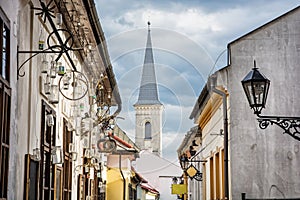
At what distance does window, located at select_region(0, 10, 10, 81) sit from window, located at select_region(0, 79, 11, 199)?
15cm

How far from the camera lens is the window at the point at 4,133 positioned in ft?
20.9

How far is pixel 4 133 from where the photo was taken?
6.58 m

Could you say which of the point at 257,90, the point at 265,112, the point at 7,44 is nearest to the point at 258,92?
the point at 257,90

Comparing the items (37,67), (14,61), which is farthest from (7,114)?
(37,67)

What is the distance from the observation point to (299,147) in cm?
1277

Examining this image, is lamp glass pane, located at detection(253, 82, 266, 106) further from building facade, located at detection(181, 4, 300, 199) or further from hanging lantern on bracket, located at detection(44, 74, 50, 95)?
building facade, located at detection(181, 4, 300, 199)

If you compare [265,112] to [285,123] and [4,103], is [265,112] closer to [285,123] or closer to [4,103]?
[285,123]

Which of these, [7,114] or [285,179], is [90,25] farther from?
[7,114]

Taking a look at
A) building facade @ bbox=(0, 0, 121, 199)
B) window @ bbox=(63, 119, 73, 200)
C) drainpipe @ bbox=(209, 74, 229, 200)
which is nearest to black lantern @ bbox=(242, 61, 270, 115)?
building facade @ bbox=(0, 0, 121, 199)

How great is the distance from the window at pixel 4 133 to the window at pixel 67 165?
523 centimetres

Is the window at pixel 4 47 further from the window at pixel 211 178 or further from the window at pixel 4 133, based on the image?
the window at pixel 211 178

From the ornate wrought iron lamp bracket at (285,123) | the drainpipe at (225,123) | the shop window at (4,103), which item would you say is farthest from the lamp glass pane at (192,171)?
the shop window at (4,103)

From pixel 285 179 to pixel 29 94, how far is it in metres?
6.36

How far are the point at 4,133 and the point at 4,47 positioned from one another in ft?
2.87
